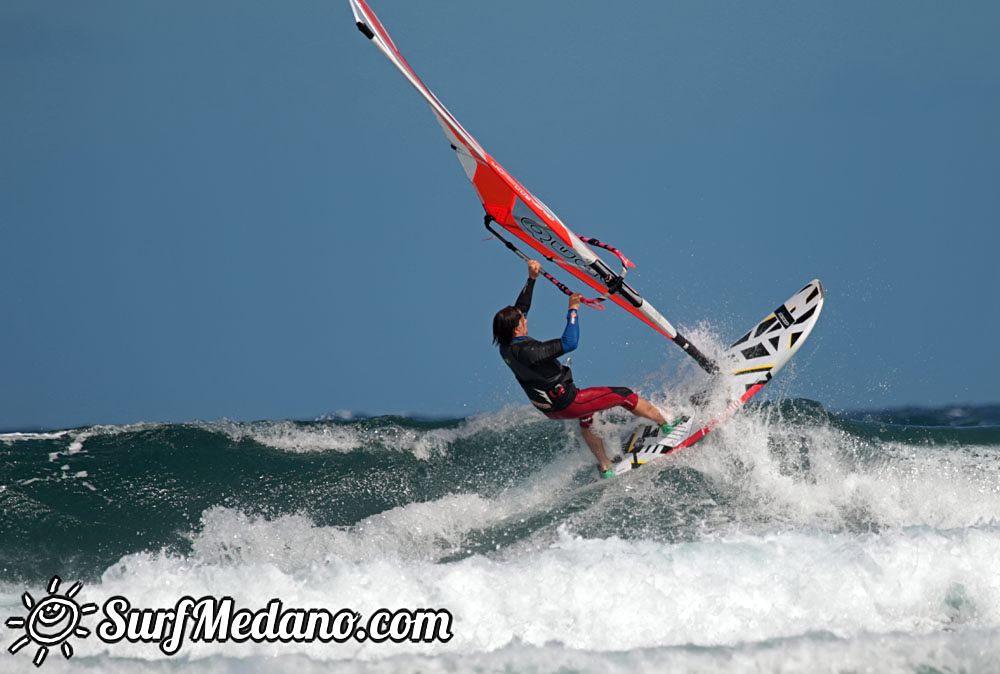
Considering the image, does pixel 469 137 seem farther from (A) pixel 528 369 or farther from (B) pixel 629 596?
(B) pixel 629 596

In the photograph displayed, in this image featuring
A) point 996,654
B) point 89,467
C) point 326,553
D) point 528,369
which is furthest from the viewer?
point 89,467

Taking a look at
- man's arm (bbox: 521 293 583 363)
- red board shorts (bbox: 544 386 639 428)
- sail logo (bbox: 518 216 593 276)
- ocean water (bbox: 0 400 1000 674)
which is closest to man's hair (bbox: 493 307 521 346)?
man's arm (bbox: 521 293 583 363)

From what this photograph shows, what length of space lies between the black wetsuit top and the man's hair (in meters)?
0.04

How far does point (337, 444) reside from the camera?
295 inches

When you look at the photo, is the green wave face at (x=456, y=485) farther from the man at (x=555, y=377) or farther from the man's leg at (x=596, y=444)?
the man at (x=555, y=377)

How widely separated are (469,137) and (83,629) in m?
3.59

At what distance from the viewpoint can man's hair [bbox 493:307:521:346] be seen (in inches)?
235

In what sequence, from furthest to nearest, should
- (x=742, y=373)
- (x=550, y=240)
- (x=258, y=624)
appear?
(x=742, y=373) → (x=550, y=240) → (x=258, y=624)

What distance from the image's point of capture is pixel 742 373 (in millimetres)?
6922

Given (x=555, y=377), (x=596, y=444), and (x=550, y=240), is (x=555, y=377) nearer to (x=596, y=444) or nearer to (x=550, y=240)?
(x=596, y=444)

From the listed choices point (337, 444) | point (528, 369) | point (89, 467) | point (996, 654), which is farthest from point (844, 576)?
point (89, 467)

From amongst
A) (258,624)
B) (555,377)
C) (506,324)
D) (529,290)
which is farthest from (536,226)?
(258,624)

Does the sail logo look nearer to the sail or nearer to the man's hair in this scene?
the sail

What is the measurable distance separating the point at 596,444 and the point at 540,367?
79cm
